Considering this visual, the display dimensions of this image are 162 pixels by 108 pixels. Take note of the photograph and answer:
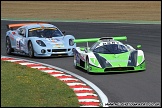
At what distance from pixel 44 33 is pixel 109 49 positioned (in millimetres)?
5028

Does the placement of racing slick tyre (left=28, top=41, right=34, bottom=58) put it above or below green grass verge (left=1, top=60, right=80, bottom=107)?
above

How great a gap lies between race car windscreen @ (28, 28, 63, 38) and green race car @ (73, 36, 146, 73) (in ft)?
13.1

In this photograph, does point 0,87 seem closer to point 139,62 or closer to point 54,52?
point 139,62

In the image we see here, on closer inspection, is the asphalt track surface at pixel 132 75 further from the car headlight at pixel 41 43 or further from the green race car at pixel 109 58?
the car headlight at pixel 41 43

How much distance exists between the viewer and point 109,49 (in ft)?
55.7

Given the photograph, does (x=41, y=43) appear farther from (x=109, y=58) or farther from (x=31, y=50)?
(x=109, y=58)

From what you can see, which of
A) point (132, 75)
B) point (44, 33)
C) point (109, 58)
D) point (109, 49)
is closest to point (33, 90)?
point (132, 75)

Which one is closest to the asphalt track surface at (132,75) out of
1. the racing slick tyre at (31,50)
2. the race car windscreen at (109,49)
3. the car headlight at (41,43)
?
the racing slick tyre at (31,50)

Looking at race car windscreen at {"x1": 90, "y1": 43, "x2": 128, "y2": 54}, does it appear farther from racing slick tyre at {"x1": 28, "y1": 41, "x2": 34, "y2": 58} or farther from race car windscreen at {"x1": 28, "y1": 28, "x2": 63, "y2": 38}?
race car windscreen at {"x1": 28, "y1": 28, "x2": 63, "y2": 38}

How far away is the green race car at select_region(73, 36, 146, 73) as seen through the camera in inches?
628

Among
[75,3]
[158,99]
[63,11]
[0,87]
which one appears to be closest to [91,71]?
[0,87]

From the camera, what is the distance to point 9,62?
19312 millimetres

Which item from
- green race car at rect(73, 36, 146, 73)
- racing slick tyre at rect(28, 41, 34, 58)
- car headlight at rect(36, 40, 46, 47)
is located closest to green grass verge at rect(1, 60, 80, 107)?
green race car at rect(73, 36, 146, 73)

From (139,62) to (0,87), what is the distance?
4641 millimetres
